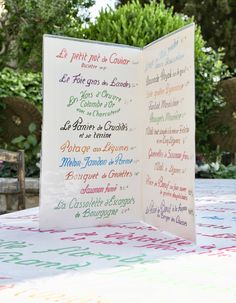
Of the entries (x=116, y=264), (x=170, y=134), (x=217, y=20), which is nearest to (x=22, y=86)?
(x=170, y=134)

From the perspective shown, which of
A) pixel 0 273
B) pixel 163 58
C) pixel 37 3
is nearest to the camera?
pixel 0 273

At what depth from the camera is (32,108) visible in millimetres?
7121

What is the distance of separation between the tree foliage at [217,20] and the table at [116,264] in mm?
16162

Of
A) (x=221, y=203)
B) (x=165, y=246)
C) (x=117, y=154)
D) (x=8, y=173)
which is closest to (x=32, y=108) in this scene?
(x=8, y=173)

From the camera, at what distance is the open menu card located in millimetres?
2938

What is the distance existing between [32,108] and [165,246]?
468 cm

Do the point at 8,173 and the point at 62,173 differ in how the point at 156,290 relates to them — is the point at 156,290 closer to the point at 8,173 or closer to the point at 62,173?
the point at 62,173

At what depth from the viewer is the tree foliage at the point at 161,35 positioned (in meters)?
7.46

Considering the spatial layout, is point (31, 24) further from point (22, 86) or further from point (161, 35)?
point (161, 35)

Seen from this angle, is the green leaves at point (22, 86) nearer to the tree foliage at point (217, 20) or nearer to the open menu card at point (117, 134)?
the open menu card at point (117, 134)

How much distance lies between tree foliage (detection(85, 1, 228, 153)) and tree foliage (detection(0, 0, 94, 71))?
2790 millimetres

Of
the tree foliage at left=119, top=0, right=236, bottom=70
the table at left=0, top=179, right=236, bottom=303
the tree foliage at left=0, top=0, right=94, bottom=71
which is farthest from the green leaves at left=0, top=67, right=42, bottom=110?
the tree foliage at left=119, top=0, right=236, bottom=70

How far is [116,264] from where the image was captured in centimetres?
230

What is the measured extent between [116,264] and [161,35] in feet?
18.1
